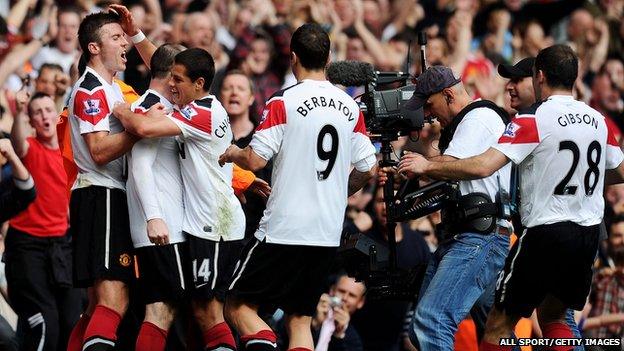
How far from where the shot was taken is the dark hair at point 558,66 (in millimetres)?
9305

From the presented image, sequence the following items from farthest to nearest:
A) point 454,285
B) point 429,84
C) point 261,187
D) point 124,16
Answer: point 261,187 < point 124,16 < point 429,84 < point 454,285

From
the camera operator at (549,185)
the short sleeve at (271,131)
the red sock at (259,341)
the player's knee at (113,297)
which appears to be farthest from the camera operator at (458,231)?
the player's knee at (113,297)

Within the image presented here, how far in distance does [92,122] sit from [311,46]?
4.99ft

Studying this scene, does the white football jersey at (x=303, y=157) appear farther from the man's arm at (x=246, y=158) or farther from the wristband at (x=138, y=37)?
the wristband at (x=138, y=37)

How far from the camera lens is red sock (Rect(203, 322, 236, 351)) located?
9.30 metres

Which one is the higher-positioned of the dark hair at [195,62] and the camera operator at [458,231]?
the dark hair at [195,62]

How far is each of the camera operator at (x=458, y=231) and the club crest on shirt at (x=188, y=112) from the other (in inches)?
59.8

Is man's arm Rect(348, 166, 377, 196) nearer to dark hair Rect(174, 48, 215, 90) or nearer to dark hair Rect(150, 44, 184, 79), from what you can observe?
dark hair Rect(174, 48, 215, 90)

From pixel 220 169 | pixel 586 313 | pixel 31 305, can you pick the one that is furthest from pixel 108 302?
pixel 586 313

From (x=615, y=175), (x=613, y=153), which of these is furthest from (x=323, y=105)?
(x=615, y=175)

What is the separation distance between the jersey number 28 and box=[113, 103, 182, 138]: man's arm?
2.48 metres

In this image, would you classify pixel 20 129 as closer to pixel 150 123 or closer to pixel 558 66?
pixel 150 123

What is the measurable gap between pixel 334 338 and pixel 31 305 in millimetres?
2479

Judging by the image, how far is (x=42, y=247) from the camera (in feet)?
38.0
